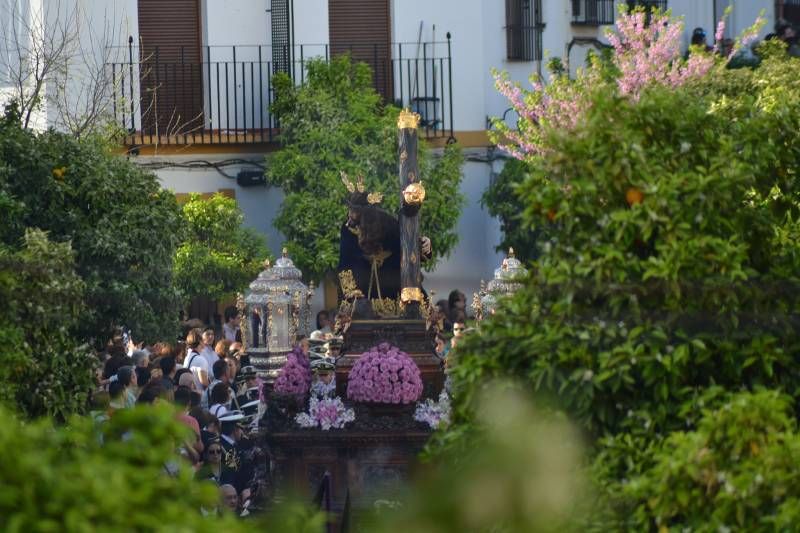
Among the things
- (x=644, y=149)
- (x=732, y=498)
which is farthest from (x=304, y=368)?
(x=732, y=498)

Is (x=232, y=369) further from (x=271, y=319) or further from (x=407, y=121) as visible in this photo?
(x=407, y=121)

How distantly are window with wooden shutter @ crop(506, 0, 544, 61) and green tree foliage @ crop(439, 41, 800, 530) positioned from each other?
58.3 feet

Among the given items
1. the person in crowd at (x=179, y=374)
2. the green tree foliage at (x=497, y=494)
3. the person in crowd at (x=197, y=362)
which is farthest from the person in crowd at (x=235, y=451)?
the green tree foliage at (x=497, y=494)

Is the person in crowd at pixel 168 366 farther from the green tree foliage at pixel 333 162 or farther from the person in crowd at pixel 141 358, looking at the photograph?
the green tree foliage at pixel 333 162

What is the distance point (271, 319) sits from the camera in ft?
50.9

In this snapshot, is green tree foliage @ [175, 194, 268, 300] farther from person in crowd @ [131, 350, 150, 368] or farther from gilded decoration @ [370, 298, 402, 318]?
gilded decoration @ [370, 298, 402, 318]

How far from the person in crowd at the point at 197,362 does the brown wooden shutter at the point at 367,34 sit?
27.0 ft

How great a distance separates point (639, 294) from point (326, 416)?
7.51 m

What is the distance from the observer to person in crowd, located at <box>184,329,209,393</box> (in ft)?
50.2

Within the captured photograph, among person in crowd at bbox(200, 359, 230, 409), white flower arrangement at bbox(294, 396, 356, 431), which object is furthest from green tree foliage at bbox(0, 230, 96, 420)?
person in crowd at bbox(200, 359, 230, 409)

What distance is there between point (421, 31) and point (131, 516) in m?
20.8

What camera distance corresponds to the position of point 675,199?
6105mm

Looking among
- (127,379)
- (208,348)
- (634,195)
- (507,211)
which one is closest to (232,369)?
(208,348)

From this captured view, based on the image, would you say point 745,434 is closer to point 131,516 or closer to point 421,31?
point 131,516
